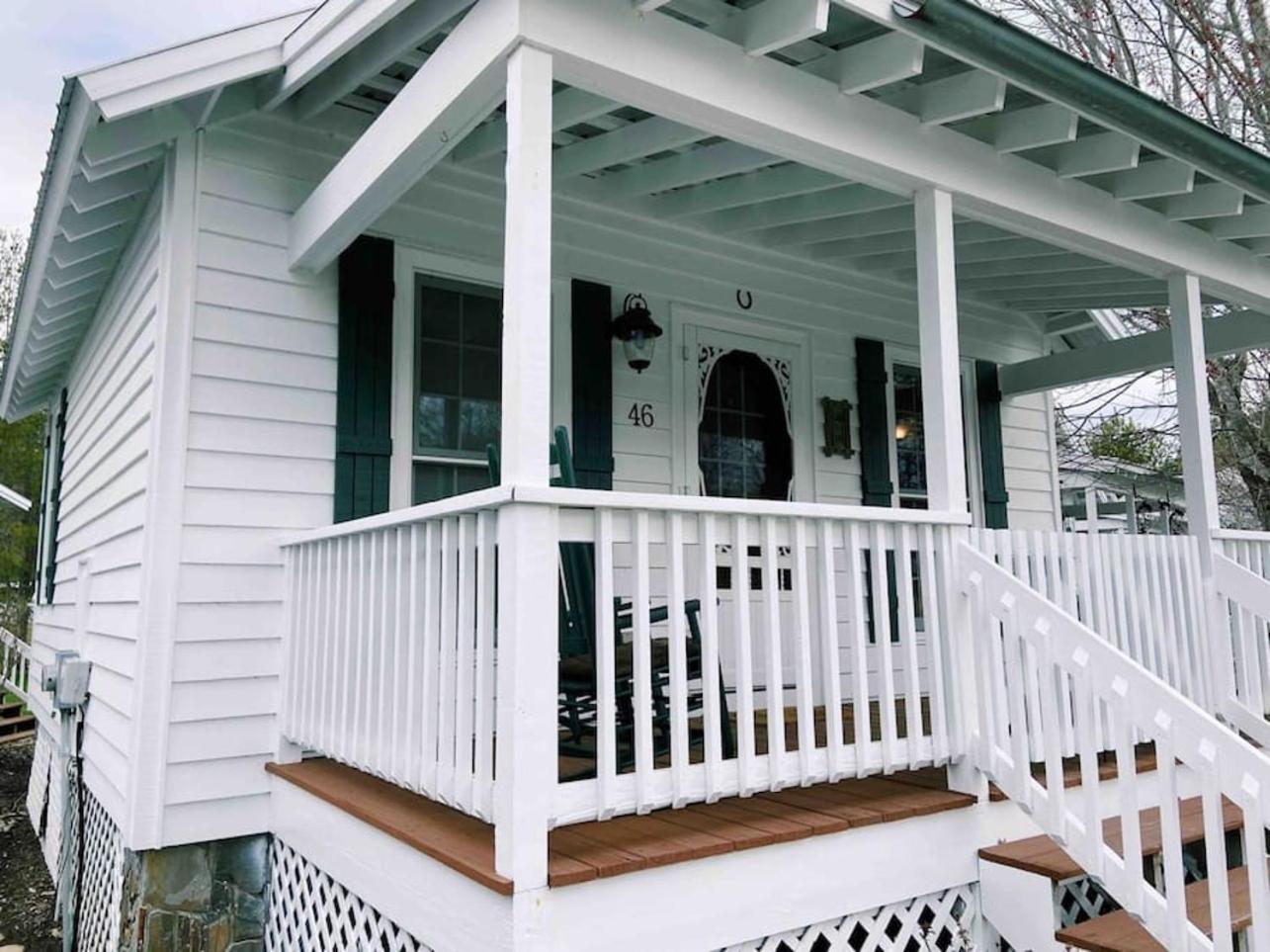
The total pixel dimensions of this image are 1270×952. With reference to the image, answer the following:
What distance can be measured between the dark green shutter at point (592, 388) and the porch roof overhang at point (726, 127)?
49 centimetres

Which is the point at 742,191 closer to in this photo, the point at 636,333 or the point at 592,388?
the point at 636,333

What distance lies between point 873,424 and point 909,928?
3241 millimetres

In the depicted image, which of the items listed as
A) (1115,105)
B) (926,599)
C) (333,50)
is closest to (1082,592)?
(926,599)

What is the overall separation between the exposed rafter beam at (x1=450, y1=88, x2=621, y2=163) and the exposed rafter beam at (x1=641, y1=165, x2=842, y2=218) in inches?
39.1

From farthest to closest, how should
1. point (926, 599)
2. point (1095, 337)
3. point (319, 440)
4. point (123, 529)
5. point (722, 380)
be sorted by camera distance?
point (1095, 337) → point (722, 380) → point (123, 529) → point (319, 440) → point (926, 599)

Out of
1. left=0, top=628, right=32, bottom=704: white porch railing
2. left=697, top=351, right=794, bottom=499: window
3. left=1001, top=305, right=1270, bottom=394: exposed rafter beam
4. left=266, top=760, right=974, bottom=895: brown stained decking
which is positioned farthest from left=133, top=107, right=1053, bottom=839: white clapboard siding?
left=0, top=628, right=32, bottom=704: white porch railing

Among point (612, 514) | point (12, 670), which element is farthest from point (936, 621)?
point (12, 670)

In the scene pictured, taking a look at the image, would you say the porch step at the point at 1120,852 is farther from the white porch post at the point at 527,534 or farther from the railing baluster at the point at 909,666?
the white porch post at the point at 527,534

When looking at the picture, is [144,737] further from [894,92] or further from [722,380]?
[894,92]

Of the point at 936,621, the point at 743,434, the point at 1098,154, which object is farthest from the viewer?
the point at 743,434

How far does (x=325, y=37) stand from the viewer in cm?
319

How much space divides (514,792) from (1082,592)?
2294 millimetres

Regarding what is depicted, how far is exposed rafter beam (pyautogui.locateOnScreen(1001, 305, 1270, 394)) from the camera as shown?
5.18 metres

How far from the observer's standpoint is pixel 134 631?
3.60 m
